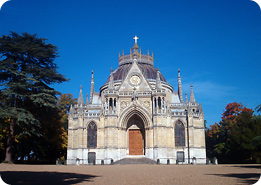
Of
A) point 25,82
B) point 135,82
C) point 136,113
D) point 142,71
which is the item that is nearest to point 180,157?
point 136,113

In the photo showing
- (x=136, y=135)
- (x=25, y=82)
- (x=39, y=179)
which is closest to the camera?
(x=39, y=179)

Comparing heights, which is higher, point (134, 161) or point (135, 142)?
point (135, 142)

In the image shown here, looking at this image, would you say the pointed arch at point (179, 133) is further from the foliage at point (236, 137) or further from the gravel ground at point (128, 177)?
the gravel ground at point (128, 177)

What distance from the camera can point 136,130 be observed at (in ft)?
130

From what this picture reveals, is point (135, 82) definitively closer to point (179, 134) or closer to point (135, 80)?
point (135, 80)

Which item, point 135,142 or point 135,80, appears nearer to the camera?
point 135,142

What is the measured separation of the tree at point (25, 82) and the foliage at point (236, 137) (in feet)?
70.2

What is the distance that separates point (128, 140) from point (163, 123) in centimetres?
594

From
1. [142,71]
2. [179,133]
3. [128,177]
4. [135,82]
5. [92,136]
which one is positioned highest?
[142,71]

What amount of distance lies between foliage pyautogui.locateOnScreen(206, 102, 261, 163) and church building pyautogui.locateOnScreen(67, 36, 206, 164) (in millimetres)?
5569

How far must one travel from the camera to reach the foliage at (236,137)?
36.4 meters

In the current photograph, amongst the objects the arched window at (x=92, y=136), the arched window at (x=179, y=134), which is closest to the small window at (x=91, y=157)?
the arched window at (x=92, y=136)

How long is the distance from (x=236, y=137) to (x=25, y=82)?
28.6m

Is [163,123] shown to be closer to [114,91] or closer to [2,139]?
[114,91]
